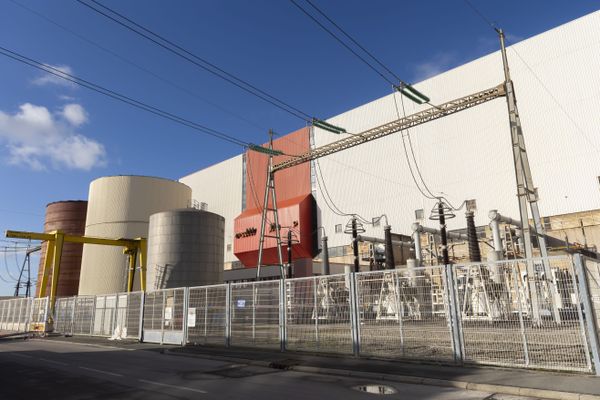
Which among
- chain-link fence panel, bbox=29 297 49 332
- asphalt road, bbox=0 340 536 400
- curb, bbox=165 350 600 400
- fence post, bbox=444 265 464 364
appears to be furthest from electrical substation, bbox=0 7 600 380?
asphalt road, bbox=0 340 536 400

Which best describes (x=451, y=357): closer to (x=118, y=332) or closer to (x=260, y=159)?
(x=118, y=332)

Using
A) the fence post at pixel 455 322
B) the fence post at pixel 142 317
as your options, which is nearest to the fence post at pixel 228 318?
the fence post at pixel 142 317

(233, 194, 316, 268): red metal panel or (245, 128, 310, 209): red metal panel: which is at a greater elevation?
(245, 128, 310, 209): red metal panel

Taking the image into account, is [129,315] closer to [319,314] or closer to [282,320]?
[282,320]

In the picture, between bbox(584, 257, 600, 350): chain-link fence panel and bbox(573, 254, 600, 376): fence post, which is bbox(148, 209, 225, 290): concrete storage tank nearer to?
bbox(584, 257, 600, 350): chain-link fence panel

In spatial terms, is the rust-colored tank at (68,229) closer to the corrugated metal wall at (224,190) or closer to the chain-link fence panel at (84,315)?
the corrugated metal wall at (224,190)

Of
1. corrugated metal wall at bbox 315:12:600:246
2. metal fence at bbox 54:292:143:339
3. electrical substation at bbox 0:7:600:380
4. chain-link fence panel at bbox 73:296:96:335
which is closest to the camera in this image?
electrical substation at bbox 0:7:600:380

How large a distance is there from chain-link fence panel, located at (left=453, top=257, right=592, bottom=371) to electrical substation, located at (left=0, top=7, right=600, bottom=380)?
5 cm

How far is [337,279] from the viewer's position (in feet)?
47.6

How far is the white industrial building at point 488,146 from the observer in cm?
3222

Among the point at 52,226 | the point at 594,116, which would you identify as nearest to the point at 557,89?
the point at 594,116

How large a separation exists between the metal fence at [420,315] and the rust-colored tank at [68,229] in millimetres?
40608

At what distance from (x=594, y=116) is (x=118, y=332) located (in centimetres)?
3573

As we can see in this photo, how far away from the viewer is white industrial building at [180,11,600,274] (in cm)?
3222
